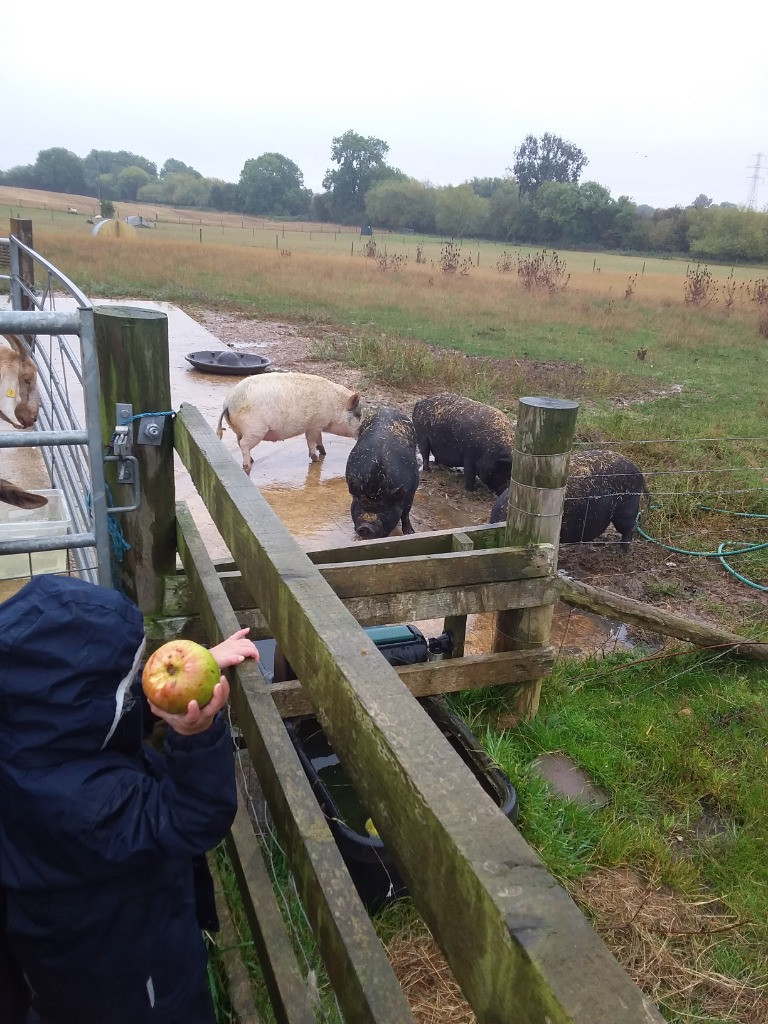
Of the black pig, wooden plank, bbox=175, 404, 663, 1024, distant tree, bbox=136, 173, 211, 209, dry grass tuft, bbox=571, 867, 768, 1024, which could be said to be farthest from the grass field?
distant tree, bbox=136, 173, 211, 209

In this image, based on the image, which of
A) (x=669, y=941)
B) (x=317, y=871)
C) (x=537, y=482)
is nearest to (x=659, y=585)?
(x=537, y=482)

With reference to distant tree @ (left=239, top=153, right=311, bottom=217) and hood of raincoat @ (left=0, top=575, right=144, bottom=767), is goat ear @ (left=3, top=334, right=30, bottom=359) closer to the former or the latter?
hood of raincoat @ (left=0, top=575, right=144, bottom=767)

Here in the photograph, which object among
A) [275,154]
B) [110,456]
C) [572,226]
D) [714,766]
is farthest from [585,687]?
[275,154]

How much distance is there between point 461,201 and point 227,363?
222 ft

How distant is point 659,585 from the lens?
19.4 feet

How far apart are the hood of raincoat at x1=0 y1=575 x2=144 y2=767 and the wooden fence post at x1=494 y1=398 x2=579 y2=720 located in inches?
83.5

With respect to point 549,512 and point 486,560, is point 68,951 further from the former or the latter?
point 549,512

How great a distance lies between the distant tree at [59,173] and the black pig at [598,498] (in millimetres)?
112179

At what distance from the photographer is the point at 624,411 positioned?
11.7 metres

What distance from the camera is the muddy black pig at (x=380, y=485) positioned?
632 centimetres

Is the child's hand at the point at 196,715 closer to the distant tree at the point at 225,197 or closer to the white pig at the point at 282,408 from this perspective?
the white pig at the point at 282,408

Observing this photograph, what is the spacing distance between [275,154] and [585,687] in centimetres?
10939

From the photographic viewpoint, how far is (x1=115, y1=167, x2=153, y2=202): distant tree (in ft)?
350

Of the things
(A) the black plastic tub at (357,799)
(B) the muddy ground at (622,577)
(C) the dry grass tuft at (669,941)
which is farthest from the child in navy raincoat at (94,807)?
(B) the muddy ground at (622,577)
